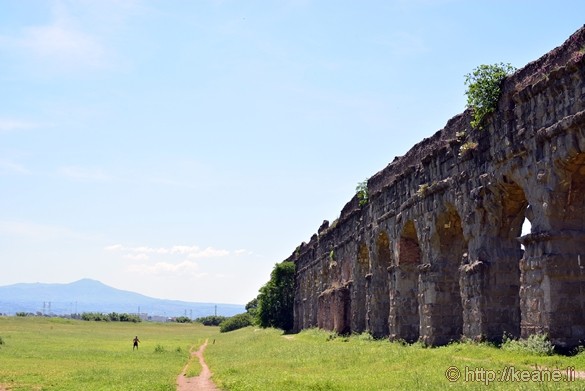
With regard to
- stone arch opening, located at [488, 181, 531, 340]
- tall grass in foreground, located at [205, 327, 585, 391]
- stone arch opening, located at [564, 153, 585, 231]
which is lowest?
tall grass in foreground, located at [205, 327, 585, 391]

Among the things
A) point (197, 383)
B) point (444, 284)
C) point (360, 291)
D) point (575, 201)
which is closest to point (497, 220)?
point (575, 201)

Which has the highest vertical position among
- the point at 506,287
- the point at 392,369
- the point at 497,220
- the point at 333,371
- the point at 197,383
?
the point at 497,220

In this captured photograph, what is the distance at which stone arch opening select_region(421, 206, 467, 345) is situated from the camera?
65.6 ft

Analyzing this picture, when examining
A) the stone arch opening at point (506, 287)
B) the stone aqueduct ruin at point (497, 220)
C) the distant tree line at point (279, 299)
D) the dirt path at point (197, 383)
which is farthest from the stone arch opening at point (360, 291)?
the distant tree line at point (279, 299)

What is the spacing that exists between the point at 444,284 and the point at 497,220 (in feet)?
12.1

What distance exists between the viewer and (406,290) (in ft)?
77.3

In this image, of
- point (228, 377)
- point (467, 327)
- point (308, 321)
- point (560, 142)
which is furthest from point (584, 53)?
point (308, 321)

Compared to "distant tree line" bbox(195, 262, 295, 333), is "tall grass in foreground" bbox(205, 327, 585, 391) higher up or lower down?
lower down

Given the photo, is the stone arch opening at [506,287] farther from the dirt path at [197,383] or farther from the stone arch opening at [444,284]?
the dirt path at [197,383]

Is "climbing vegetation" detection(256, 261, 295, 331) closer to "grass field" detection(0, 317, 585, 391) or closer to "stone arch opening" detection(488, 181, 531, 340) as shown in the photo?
"grass field" detection(0, 317, 585, 391)

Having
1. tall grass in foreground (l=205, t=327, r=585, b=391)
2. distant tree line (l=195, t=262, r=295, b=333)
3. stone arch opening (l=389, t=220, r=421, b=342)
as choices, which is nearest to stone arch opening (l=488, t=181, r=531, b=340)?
tall grass in foreground (l=205, t=327, r=585, b=391)

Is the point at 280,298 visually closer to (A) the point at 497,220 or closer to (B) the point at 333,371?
(B) the point at 333,371

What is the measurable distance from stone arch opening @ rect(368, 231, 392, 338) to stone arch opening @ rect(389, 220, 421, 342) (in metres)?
3.05

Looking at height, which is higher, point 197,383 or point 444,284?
point 444,284
